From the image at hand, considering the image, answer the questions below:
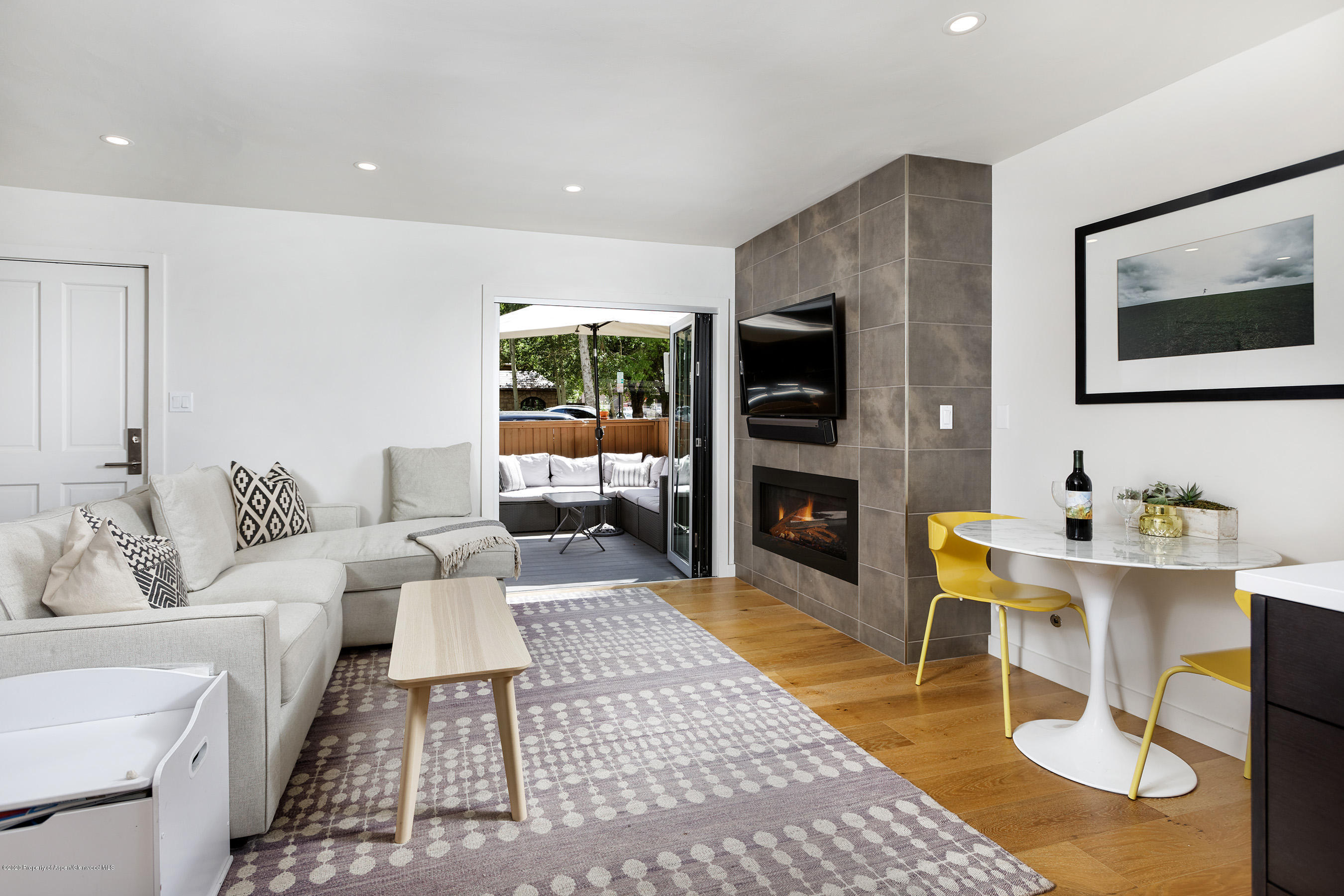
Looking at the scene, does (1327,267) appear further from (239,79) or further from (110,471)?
(110,471)

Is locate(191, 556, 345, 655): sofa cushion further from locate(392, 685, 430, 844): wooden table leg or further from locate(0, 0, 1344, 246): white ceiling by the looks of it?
locate(0, 0, 1344, 246): white ceiling

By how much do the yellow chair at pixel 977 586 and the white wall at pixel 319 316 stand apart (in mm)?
2738

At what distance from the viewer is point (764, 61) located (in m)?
2.37

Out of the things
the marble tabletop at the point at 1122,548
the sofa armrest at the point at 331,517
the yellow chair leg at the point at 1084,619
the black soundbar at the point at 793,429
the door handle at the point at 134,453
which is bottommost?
the yellow chair leg at the point at 1084,619

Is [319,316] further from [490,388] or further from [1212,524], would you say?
[1212,524]

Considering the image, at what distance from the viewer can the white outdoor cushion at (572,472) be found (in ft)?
24.3

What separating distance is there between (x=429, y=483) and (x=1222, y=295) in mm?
3837

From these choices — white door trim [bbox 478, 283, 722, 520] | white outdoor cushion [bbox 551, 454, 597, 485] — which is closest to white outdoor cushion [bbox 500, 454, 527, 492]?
white outdoor cushion [bbox 551, 454, 597, 485]

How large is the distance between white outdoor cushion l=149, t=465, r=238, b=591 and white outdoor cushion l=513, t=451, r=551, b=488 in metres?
4.23

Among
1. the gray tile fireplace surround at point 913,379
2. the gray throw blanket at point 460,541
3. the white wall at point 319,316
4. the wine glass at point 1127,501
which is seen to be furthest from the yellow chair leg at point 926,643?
the white wall at point 319,316


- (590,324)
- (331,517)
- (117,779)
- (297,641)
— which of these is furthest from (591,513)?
(117,779)

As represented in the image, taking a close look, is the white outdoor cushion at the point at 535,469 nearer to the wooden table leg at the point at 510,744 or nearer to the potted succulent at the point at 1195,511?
the wooden table leg at the point at 510,744

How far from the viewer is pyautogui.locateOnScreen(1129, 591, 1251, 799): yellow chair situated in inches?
73.7

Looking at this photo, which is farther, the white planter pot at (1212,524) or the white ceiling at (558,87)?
the white planter pot at (1212,524)
